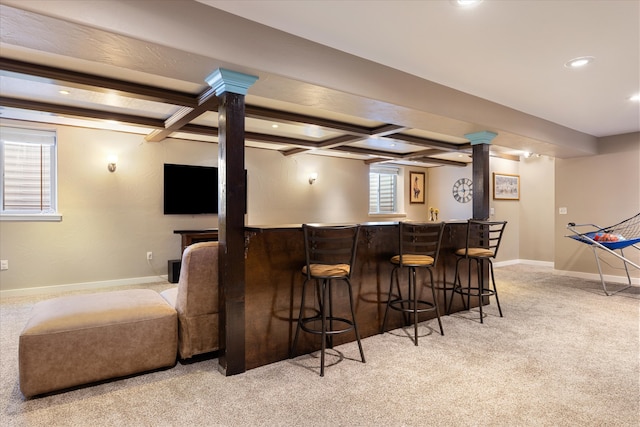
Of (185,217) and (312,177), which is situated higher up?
(312,177)

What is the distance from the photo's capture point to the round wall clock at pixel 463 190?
7.99 meters

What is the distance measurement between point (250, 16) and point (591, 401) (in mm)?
3148

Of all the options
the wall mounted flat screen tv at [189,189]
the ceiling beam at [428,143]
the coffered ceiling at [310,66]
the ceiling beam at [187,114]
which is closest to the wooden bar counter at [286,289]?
the coffered ceiling at [310,66]

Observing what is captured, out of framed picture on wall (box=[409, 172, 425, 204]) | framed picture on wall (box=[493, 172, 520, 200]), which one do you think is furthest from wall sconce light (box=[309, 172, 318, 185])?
framed picture on wall (box=[493, 172, 520, 200])

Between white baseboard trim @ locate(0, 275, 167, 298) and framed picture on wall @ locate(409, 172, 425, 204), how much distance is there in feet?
19.3

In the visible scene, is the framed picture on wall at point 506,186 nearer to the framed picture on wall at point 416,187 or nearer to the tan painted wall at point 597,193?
the tan painted wall at point 597,193

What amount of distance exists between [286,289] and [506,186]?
6.34 meters

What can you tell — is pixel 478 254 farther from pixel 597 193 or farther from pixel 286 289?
pixel 597 193

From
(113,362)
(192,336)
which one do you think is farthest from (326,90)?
(113,362)

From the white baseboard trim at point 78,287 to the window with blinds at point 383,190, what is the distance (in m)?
4.93

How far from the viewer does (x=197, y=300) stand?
2.61 meters

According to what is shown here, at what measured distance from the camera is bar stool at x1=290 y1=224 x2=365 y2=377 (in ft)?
8.32

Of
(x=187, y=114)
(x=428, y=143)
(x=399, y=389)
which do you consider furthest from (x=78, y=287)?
(x=428, y=143)

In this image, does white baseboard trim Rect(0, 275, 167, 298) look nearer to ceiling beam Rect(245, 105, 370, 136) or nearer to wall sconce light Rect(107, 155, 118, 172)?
wall sconce light Rect(107, 155, 118, 172)
